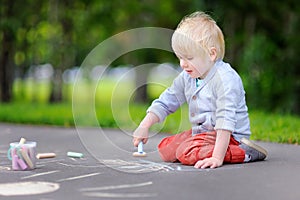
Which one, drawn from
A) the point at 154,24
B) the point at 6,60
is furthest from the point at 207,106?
the point at 154,24

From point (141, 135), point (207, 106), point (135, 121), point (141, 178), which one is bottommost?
point (135, 121)

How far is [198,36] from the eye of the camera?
3.52 m

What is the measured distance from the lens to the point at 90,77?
10.5 metres

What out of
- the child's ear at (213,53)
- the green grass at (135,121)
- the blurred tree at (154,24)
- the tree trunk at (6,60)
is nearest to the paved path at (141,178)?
the green grass at (135,121)

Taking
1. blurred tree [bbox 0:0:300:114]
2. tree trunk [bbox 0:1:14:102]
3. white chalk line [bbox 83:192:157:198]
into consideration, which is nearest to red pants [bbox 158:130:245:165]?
white chalk line [bbox 83:192:157:198]

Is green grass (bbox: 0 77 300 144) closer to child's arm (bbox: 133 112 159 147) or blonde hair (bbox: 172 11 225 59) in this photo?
child's arm (bbox: 133 112 159 147)

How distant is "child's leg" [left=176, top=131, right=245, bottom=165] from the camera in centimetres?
344

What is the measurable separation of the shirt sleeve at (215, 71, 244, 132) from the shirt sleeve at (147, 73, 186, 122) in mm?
334

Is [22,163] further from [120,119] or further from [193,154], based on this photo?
[120,119]

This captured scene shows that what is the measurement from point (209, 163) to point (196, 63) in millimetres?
625

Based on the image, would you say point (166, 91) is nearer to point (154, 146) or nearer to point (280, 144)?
point (154, 146)

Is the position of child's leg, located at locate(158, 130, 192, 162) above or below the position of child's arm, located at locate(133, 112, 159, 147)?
below

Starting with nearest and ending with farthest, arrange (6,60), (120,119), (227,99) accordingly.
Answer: (227,99) < (120,119) < (6,60)

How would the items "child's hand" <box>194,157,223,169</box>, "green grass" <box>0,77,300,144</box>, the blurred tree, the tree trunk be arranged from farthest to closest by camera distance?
the tree trunk → the blurred tree → "green grass" <box>0,77,300,144</box> → "child's hand" <box>194,157,223,169</box>
